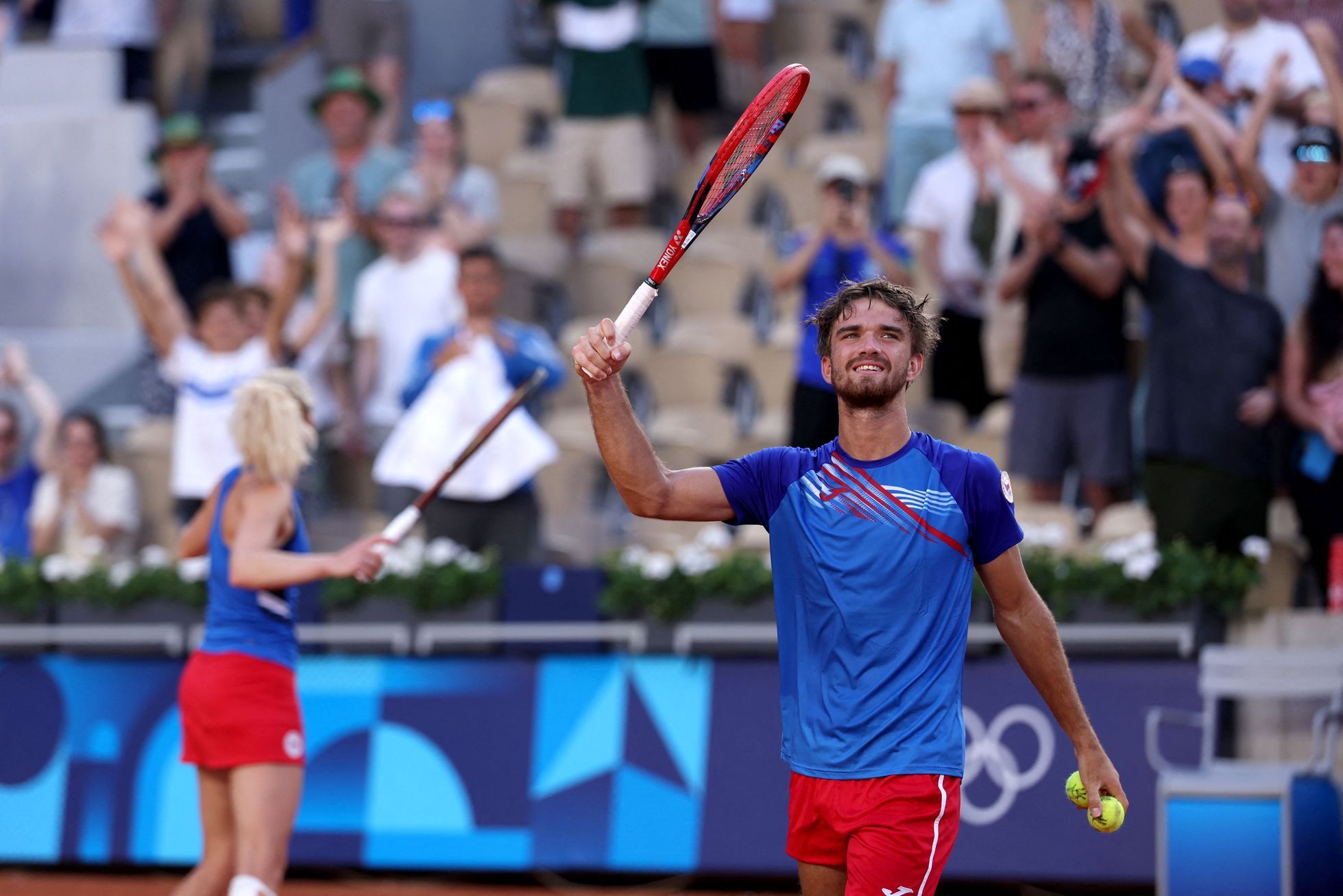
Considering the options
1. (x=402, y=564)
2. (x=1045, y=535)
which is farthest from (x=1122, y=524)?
(x=402, y=564)

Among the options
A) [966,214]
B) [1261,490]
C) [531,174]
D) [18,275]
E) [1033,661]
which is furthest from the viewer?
[18,275]

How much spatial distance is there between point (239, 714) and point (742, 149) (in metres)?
2.73

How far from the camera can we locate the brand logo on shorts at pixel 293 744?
6.46m

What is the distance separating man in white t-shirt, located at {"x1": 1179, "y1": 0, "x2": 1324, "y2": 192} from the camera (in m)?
9.87

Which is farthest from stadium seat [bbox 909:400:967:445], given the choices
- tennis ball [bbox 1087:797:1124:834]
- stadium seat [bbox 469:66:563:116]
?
tennis ball [bbox 1087:797:1124:834]

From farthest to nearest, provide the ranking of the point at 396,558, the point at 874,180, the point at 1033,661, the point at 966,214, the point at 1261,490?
the point at 874,180 < the point at 966,214 < the point at 396,558 < the point at 1261,490 < the point at 1033,661

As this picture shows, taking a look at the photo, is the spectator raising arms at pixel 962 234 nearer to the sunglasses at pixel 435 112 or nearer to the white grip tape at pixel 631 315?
the sunglasses at pixel 435 112

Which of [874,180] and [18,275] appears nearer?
[874,180]

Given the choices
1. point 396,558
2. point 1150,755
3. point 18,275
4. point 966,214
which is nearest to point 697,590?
point 396,558

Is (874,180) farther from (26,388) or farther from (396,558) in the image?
(26,388)

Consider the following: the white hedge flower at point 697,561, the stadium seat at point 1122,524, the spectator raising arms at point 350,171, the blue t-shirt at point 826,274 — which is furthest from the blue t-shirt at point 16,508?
the stadium seat at point 1122,524

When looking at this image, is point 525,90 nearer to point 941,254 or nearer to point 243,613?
→ point 941,254

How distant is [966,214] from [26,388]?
19.6ft

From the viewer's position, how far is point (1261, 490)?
8859 millimetres
